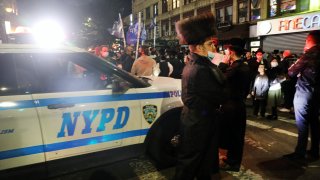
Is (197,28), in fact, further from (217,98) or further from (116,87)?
(116,87)

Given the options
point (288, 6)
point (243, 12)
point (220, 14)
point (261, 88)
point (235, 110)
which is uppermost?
point (220, 14)

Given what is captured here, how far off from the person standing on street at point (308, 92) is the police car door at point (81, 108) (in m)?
2.51

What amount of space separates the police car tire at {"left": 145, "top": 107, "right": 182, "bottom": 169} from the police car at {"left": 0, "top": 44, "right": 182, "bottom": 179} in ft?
0.04

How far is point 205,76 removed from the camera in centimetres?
291

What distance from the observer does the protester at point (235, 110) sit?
161 inches

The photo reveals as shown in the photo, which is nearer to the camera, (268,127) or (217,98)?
(217,98)

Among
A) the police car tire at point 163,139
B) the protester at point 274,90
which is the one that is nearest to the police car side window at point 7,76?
the police car tire at point 163,139

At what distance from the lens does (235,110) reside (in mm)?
4176

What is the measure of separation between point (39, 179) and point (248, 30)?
846 inches

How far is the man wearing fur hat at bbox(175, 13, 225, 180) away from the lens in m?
2.93

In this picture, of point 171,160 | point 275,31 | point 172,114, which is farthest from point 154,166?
point 275,31

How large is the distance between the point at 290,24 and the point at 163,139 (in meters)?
17.4

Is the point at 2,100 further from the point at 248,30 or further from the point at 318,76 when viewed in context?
the point at 248,30

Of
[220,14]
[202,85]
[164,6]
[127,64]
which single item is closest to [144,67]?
[127,64]
